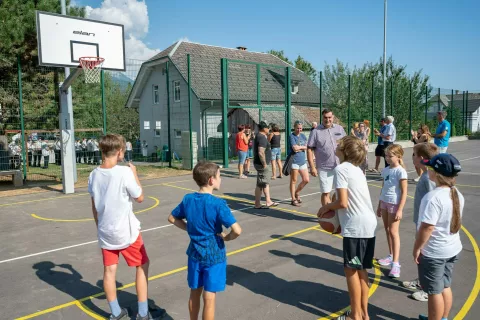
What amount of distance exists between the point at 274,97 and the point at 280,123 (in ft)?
9.88

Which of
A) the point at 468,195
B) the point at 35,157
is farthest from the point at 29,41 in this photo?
the point at 468,195

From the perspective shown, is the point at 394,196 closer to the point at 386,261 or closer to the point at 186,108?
the point at 386,261

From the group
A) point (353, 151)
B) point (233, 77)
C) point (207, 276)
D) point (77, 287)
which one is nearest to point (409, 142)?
point (233, 77)

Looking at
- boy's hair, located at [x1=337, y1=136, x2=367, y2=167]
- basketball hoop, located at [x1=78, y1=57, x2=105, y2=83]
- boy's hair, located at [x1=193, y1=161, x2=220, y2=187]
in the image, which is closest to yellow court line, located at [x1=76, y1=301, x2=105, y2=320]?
boy's hair, located at [x1=193, y1=161, x2=220, y2=187]

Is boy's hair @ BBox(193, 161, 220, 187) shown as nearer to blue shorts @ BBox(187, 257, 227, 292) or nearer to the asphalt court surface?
blue shorts @ BBox(187, 257, 227, 292)

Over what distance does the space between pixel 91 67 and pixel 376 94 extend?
24694 millimetres

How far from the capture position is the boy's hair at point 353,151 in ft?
11.8

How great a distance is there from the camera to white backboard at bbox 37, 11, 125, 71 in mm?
11039

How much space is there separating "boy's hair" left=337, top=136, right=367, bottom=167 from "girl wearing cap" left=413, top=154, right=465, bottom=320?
0.62 m

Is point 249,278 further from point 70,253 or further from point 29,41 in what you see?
point 29,41

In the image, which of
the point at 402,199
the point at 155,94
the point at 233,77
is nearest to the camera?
the point at 402,199

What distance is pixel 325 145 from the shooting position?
22.6ft

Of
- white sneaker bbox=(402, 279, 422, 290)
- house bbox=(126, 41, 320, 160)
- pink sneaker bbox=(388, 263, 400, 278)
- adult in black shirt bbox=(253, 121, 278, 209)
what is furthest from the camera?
house bbox=(126, 41, 320, 160)

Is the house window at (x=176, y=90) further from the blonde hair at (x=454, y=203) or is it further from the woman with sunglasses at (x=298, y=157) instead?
the blonde hair at (x=454, y=203)
